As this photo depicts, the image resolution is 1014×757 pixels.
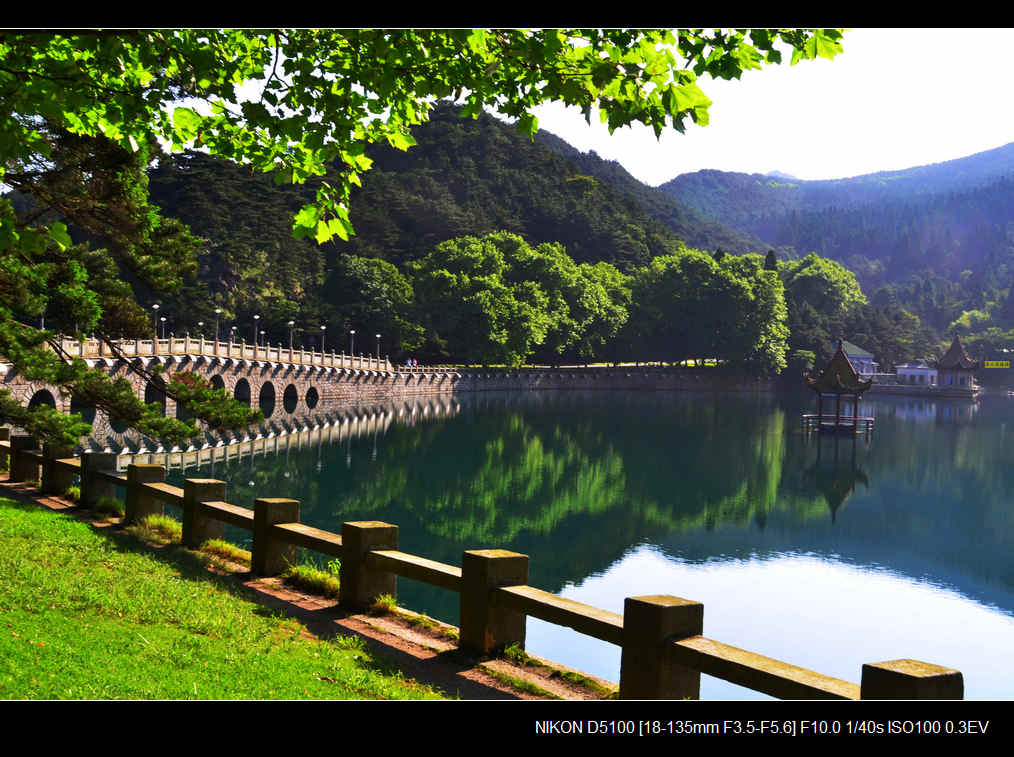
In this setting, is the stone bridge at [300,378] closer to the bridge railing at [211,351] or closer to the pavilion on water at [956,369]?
the bridge railing at [211,351]

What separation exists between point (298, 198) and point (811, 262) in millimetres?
67467

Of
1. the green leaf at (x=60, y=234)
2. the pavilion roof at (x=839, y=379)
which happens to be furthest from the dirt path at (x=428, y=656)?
the pavilion roof at (x=839, y=379)

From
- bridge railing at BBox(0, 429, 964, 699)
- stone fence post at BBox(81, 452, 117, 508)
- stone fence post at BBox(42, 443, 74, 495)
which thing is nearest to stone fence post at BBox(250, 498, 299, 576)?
bridge railing at BBox(0, 429, 964, 699)

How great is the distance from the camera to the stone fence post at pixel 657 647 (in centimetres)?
525

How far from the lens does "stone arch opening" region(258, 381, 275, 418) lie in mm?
59088

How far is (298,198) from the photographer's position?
259 ft

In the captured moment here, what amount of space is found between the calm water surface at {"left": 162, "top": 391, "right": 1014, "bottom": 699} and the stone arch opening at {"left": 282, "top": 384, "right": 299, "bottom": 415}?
1065 centimetres

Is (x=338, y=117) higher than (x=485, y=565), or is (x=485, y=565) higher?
(x=338, y=117)

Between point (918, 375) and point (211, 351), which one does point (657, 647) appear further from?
point (918, 375)

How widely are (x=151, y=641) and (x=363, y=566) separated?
5.88ft

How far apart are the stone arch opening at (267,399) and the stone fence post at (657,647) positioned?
172 ft

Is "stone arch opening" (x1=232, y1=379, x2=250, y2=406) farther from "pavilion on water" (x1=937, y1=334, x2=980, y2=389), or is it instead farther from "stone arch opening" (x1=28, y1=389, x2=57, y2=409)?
"pavilion on water" (x1=937, y1=334, x2=980, y2=389)

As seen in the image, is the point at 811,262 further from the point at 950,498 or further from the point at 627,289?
the point at 950,498
